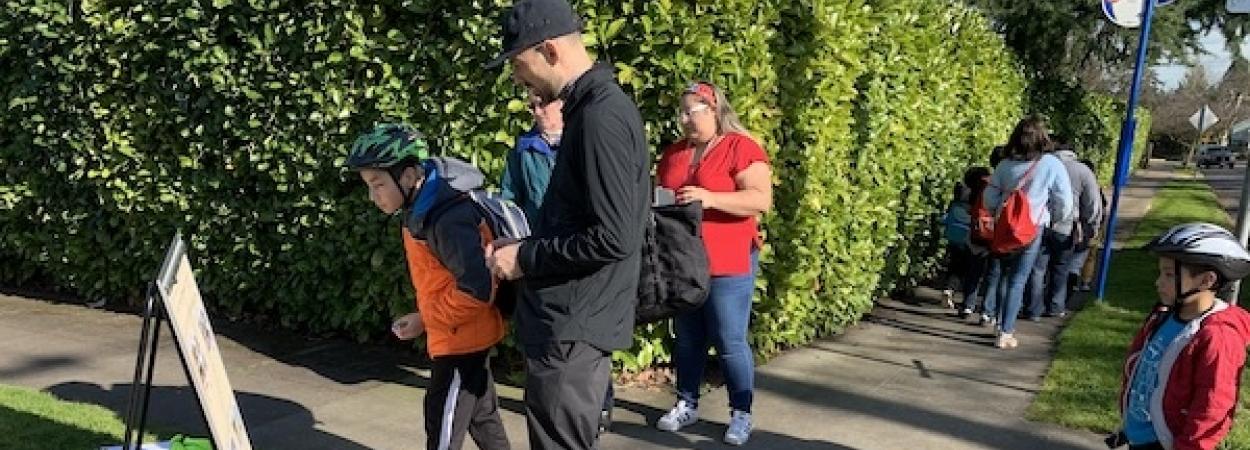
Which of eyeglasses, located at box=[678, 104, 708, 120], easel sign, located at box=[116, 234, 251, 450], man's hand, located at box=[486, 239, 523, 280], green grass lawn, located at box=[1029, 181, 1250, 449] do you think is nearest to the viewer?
easel sign, located at box=[116, 234, 251, 450]

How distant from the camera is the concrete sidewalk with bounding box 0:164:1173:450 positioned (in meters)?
4.96

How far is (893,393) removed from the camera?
5.91 meters

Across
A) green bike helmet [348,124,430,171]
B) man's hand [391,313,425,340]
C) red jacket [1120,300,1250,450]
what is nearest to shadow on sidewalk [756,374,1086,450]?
red jacket [1120,300,1250,450]

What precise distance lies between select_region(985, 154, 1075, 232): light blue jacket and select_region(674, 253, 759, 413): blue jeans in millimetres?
3211

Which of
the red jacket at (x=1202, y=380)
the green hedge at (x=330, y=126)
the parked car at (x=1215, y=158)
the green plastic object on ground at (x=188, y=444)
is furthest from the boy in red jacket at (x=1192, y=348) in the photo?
the parked car at (x=1215, y=158)

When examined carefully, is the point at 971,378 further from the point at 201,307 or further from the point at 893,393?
the point at 201,307

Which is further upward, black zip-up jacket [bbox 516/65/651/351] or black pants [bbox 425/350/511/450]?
black zip-up jacket [bbox 516/65/651/351]

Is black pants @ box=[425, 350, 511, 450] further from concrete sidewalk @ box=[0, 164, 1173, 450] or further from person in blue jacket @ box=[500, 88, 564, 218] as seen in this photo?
concrete sidewalk @ box=[0, 164, 1173, 450]

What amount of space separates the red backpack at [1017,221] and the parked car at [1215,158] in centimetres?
6534

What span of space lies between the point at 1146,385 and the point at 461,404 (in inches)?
96.1

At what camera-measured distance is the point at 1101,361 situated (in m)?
6.72

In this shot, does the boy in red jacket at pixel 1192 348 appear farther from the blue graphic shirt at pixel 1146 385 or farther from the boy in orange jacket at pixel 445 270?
the boy in orange jacket at pixel 445 270

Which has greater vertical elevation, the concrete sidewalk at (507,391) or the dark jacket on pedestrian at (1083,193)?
the dark jacket on pedestrian at (1083,193)

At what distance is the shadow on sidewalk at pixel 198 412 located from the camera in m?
4.68
